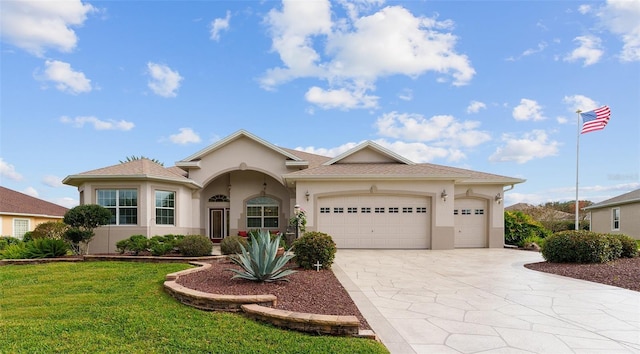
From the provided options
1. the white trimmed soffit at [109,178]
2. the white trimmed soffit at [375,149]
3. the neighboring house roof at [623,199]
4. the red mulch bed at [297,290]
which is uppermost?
the white trimmed soffit at [375,149]

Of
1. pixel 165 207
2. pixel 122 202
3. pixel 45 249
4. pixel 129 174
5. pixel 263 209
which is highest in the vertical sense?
pixel 129 174

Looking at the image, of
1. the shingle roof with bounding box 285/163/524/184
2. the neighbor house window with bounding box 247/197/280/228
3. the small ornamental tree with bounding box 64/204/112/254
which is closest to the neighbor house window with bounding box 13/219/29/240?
the small ornamental tree with bounding box 64/204/112/254

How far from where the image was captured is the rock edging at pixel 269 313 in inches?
175

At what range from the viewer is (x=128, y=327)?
15.6 ft

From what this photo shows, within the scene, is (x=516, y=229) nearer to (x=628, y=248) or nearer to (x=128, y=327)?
(x=628, y=248)

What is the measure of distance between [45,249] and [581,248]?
1718 centimetres

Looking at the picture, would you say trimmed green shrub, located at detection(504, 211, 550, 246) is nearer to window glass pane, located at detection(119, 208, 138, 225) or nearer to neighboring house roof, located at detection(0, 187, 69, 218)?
window glass pane, located at detection(119, 208, 138, 225)

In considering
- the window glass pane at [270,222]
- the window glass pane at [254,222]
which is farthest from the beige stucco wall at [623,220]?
the window glass pane at [254,222]

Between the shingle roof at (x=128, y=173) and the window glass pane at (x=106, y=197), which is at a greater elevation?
the shingle roof at (x=128, y=173)

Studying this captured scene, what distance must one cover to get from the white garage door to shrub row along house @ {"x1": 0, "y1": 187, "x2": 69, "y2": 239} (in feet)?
82.3

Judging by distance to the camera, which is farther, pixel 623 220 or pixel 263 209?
pixel 623 220

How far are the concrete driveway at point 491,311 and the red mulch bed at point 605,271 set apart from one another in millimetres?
550

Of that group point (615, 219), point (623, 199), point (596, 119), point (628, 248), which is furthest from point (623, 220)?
point (628, 248)

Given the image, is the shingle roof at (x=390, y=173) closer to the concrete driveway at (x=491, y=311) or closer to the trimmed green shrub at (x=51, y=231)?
the concrete driveway at (x=491, y=311)
